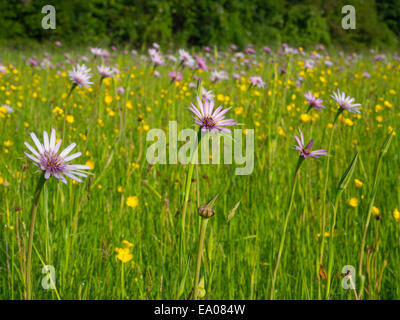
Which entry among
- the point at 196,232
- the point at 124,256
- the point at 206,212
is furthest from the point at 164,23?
the point at 206,212

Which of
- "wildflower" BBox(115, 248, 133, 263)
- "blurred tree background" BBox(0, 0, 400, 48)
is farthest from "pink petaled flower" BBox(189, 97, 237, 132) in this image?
"blurred tree background" BBox(0, 0, 400, 48)

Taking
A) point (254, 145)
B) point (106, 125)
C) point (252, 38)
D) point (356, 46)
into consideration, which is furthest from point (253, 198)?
point (356, 46)

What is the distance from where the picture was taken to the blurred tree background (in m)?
7.31

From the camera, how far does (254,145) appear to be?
1623 millimetres

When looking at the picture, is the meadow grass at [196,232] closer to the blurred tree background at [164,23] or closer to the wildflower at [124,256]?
the wildflower at [124,256]

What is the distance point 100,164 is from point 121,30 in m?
6.48

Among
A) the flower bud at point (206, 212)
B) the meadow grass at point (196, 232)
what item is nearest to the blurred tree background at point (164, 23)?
the meadow grass at point (196, 232)

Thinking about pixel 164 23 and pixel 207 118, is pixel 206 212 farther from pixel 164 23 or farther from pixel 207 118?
pixel 164 23

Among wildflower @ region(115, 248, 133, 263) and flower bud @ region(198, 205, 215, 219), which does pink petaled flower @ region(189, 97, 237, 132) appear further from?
wildflower @ region(115, 248, 133, 263)

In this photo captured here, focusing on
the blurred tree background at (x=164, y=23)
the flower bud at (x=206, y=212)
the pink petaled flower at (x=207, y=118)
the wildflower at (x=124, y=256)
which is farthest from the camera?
the blurred tree background at (x=164, y=23)

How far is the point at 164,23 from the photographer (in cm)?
732

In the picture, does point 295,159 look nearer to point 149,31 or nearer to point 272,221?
point 272,221

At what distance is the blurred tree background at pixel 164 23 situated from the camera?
731cm

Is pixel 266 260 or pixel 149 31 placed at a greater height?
pixel 149 31
